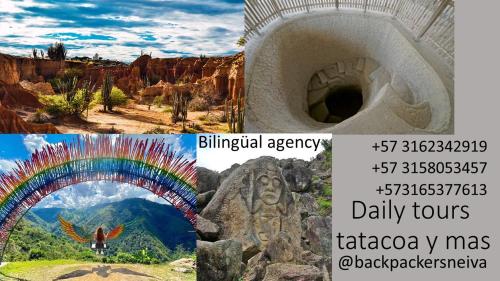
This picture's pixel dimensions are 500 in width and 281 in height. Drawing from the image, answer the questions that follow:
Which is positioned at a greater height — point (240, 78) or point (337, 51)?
point (337, 51)

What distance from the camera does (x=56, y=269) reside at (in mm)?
4465

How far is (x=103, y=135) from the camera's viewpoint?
475cm

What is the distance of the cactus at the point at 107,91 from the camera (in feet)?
17.6

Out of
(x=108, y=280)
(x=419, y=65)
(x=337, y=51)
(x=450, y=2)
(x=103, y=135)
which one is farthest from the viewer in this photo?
(x=337, y=51)

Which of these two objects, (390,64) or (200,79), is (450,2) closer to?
(390,64)

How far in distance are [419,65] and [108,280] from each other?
4.78m

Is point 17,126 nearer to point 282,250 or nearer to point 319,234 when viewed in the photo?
point 282,250

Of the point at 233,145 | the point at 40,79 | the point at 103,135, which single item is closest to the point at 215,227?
the point at 233,145

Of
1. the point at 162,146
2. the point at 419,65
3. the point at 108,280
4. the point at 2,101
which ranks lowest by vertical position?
the point at 108,280

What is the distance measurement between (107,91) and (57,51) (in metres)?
0.60

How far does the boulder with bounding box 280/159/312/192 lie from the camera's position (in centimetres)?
460

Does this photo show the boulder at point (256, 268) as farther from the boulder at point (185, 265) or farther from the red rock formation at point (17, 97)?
the red rock formation at point (17, 97)

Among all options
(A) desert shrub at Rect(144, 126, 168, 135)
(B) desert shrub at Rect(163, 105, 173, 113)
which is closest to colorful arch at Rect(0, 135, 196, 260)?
(A) desert shrub at Rect(144, 126, 168, 135)

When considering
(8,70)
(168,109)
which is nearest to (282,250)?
(168,109)
